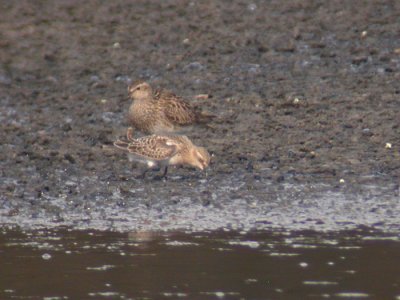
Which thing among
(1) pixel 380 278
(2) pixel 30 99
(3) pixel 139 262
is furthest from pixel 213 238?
(2) pixel 30 99

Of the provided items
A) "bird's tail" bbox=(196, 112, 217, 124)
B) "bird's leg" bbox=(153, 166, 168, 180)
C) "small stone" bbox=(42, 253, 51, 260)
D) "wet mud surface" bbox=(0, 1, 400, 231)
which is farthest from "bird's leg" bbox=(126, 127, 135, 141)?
"small stone" bbox=(42, 253, 51, 260)

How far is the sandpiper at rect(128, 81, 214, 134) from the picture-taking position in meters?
13.4

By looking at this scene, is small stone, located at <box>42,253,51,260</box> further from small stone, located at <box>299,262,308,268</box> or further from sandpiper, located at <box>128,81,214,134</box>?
sandpiper, located at <box>128,81,214,134</box>

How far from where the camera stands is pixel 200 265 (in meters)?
8.46

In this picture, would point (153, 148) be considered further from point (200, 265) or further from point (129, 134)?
point (200, 265)

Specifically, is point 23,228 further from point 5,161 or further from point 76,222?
point 5,161

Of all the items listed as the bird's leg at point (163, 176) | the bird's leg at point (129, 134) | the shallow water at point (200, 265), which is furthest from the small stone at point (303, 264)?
the bird's leg at point (129, 134)

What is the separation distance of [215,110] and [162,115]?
1045 millimetres

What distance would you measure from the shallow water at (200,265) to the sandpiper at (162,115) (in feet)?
13.0

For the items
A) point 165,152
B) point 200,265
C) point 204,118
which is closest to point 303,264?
point 200,265

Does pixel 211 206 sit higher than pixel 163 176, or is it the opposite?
pixel 163 176

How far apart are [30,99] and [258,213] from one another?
5.19 metres

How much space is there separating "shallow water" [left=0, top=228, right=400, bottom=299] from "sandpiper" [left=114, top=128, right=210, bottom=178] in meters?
2.40

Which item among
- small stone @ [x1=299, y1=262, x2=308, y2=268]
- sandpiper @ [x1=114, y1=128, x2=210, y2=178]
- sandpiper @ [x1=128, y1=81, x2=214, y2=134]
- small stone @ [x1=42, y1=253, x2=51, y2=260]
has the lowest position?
small stone @ [x1=42, y1=253, x2=51, y2=260]
